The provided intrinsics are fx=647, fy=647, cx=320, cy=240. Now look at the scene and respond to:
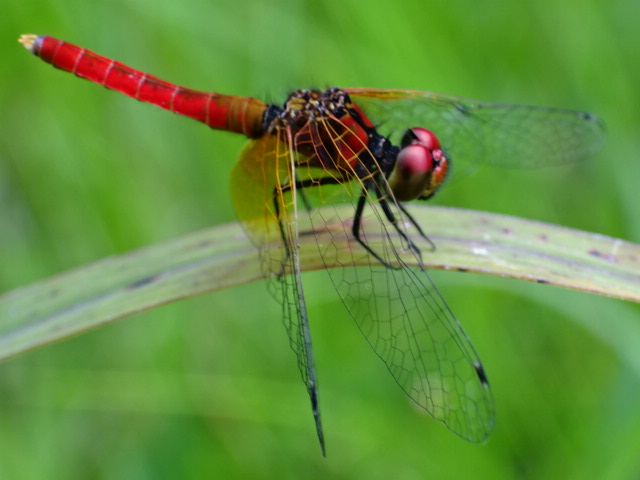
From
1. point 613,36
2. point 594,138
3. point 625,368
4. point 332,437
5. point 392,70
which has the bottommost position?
point 332,437

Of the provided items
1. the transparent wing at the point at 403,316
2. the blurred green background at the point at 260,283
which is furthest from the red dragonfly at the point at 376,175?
the blurred green background at the point at 260,283

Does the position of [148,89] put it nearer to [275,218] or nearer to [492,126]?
[275,218]

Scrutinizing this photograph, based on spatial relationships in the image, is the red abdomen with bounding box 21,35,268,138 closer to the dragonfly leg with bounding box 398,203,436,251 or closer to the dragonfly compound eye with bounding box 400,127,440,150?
the dragonfly compound eye with bounding box 400,127,440,150

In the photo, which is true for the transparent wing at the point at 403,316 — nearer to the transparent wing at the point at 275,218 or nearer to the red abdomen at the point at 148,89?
the transparent wing at the point at 275,218

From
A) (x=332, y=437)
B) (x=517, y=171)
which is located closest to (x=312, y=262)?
(x=332, y=437)

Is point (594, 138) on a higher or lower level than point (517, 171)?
higher

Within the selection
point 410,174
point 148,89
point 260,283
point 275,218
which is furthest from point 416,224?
point 148,89

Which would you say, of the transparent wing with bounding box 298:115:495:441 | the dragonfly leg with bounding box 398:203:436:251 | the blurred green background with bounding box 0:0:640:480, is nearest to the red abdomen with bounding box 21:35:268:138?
the blurred green background with bounding box 0:0:640:480

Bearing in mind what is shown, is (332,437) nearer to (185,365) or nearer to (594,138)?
(185,365)

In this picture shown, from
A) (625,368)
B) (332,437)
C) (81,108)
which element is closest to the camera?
(625,368)
